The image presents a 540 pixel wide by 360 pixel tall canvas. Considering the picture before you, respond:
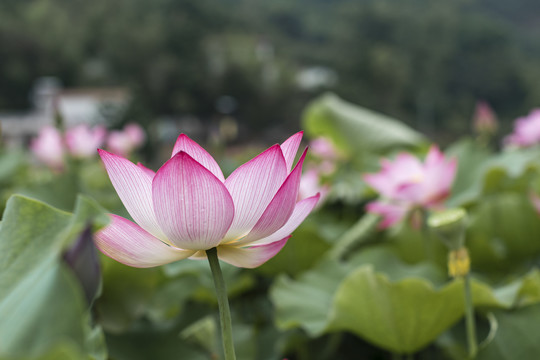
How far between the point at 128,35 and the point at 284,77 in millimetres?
7785

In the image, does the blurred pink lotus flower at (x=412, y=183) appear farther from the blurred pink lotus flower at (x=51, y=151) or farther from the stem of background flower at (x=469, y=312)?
the blurred pink lotus flower at (x=51, y=151)

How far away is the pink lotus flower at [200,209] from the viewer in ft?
0.92

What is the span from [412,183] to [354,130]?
0.60m

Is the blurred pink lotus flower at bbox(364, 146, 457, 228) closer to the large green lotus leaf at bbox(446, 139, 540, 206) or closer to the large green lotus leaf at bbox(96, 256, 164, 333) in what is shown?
the large green lotus leaf at bbox(446, 139, 540, 206)

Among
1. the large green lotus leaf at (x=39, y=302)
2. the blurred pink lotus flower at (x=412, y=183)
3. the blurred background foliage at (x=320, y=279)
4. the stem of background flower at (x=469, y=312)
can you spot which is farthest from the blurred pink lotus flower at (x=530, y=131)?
the large green lotus leaf at (x=39, y=302)

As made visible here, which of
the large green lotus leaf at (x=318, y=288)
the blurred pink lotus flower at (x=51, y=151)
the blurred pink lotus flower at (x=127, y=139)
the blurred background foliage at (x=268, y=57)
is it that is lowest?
the blurred background foliage at (x=268, y=57)

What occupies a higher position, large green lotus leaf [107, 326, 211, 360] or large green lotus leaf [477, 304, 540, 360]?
large green lotus leaf [477, 304, 540, 360]

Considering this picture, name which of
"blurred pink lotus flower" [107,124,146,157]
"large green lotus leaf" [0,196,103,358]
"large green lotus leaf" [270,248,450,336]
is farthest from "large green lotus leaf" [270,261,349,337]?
"blurred pink lotus flower" [107,124,146,157]

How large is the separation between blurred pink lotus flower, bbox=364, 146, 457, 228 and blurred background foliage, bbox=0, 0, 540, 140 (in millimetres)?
Result: 24847

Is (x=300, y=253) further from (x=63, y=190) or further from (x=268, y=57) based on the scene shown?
(x=268, y=57)

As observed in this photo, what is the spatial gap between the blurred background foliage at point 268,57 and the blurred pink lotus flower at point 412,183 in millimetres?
24847

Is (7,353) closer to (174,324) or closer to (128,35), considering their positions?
(174,324)

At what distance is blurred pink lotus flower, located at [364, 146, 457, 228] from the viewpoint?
0.69m

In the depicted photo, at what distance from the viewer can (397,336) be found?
0.54 m
